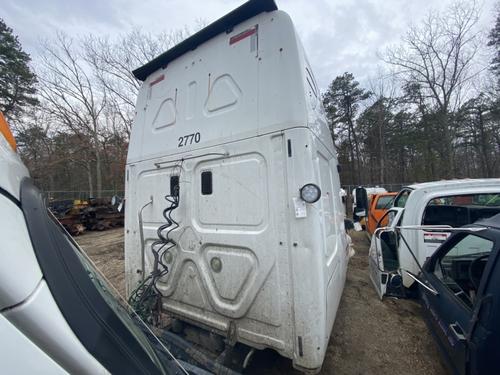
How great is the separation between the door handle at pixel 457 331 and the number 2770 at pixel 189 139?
2568mm

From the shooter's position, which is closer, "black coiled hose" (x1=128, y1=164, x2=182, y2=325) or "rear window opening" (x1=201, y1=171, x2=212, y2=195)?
"rear window opening" (x1=201, y1=171, x2=212, y2=195)

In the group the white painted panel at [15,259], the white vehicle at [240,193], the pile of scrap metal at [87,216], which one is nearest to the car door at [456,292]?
the white vehicle at [240,193]

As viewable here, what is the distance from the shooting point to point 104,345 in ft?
2.31

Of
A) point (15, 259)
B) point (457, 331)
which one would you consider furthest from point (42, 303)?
point (457, 331)

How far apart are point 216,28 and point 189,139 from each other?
103cm

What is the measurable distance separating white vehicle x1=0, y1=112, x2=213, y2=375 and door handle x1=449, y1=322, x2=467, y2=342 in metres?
2.19

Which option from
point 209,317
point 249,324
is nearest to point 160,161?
point 209,317

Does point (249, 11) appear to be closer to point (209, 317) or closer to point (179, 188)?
point (179, 188)

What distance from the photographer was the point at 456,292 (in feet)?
7.79

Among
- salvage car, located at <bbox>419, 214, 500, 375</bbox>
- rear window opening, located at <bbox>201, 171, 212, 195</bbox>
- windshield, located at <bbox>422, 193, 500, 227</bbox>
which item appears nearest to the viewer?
salvage car, located at <bbox>419, 214, 500, 375</bbox>

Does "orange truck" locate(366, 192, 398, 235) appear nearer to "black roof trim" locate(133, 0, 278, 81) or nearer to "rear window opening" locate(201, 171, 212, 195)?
"rear window opening" locate(201, 171, 212, 195)

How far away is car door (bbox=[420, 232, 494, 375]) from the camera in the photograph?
6.04 ft

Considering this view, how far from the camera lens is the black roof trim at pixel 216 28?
2012mm

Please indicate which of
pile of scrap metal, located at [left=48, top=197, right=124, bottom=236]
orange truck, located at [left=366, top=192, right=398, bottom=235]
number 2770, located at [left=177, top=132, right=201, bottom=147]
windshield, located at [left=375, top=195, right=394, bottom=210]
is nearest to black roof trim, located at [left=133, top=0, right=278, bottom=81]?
number 2770, located at [left=177, top=132, right=201, bottom=147]
